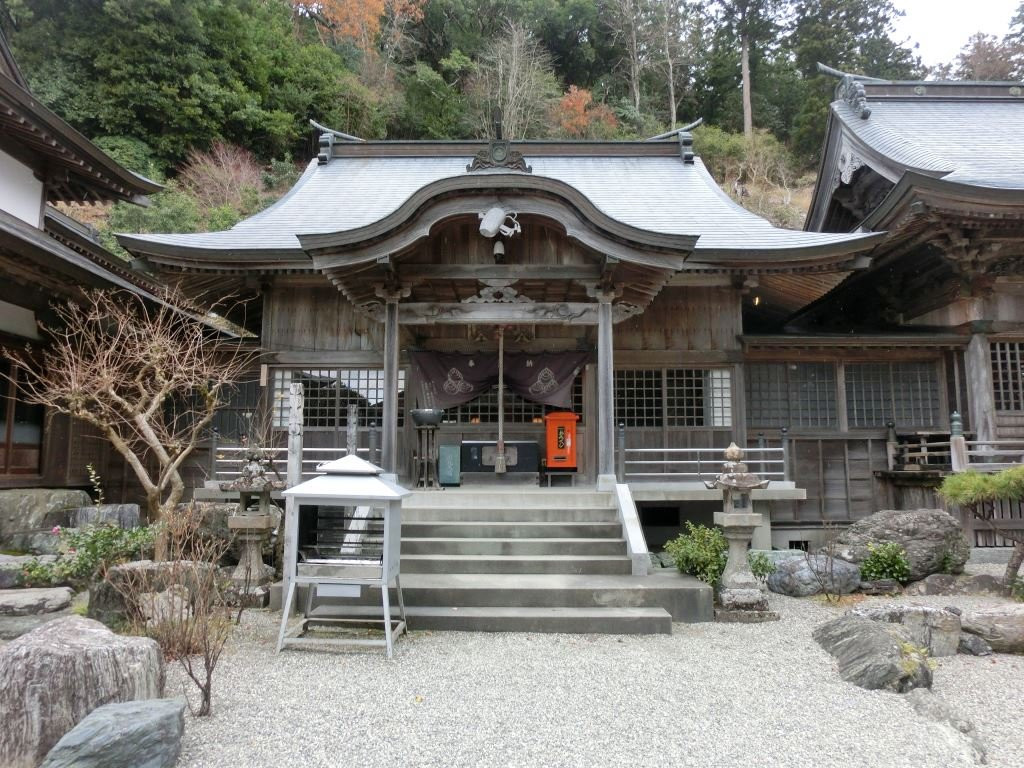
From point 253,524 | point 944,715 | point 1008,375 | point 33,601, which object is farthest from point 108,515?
point 1008,375

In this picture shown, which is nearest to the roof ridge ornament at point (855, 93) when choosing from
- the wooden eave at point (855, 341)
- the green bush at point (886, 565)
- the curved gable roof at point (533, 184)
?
the curved gable roof at point (533, 184)

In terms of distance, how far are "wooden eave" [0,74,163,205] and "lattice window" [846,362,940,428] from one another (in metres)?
14.0

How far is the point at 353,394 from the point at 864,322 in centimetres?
1107

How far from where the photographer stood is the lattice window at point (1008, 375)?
11156 millimetres

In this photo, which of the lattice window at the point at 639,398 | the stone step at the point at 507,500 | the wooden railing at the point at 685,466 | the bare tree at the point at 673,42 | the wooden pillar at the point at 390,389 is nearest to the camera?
the stone step at the point at 507,500

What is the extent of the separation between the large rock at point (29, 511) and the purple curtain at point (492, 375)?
6023 mm

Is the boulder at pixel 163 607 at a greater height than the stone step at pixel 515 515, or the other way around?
the stone step at pixel 515 515

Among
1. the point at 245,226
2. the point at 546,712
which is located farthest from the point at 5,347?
the point at 546,712

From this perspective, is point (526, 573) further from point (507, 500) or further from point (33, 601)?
point (33, 601)

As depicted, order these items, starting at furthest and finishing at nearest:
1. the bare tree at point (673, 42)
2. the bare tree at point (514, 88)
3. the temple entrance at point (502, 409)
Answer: the bare tree at point (673, 42) < the bare tree at point (514, 88) < the temple entrance at point (502, 409)

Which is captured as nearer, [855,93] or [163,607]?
[163,607]

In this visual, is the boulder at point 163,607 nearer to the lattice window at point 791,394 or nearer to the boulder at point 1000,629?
the boulder at point 1000,629

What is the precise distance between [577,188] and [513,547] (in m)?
6.57

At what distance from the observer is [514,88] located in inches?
1225
